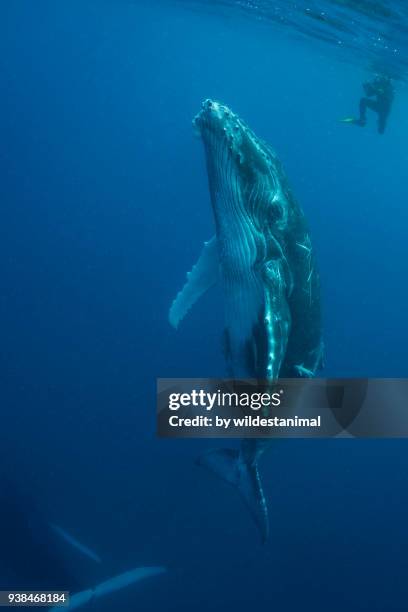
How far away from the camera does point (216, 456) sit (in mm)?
8656

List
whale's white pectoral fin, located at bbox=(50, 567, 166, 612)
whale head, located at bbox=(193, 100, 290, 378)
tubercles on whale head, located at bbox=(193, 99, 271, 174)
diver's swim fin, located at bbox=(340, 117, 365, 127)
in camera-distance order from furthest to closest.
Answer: diver's swim fin, located at bbox=(340, 117, 365, 127)
whale's white pectoral fin, located at bbox=(50, 567, 166, 612)
whale head, located at bbox=(193, 100, 290, 378)
tubercles on whale head, located at bbox=(193, 99, 271, 174)

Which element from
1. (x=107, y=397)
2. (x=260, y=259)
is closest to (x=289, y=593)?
(x=107, y=397)

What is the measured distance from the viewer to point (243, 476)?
27.0 feet

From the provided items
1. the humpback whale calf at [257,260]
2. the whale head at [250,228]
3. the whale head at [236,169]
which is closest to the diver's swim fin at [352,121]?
the humpback whale calf at [257,260]

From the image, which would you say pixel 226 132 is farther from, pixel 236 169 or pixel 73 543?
pixel 73 543

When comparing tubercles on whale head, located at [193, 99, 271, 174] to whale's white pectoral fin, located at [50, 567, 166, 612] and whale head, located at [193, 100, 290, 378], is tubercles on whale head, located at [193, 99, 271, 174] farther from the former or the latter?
whale's white pectoral fin, located at [50, 567, 166, 612]

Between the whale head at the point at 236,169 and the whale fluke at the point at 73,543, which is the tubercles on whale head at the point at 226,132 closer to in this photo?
the whale head at the point at 236,169

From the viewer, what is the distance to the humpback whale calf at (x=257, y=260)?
248 inches

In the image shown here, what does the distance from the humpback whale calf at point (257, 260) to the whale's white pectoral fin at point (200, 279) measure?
0.14 meters

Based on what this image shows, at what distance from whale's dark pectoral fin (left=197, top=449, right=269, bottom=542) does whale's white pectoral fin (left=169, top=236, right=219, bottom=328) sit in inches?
91.6

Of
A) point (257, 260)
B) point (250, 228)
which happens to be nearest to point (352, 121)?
point (250, 228)

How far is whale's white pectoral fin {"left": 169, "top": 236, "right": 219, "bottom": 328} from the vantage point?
8.23m

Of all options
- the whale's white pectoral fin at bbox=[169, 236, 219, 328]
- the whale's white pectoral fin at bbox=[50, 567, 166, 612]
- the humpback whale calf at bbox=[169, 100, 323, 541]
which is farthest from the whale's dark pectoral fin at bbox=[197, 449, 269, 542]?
the whale's white pectoral fin at bbox=[50, 567, 166, 612]

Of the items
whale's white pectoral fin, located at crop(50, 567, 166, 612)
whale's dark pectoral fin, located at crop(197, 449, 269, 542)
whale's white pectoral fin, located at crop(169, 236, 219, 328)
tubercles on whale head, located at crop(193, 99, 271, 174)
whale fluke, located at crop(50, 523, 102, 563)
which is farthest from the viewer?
whale fluke, located at crop(50, 523, 102, 563)
